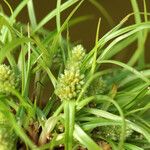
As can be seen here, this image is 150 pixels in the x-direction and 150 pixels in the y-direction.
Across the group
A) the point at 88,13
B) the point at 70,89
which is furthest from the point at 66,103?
the point at 88,13

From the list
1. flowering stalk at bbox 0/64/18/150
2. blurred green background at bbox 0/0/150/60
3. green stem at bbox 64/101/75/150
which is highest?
blurred green background at bbox 0/0/150/60

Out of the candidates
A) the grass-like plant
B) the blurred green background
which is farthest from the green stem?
the blurred green background

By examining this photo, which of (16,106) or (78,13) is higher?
(78,13)

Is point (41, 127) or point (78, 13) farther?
point (78, 13)

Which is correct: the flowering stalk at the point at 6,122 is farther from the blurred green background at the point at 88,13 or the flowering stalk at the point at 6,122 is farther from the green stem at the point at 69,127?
the blurred green background at the point at 88,13

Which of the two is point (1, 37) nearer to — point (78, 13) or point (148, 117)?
point (148, 117)

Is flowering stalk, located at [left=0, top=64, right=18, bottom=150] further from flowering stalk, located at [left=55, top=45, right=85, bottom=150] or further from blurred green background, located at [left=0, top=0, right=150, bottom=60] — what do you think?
blurred green background, located at [left=0, top=0, right=150, bottom=60]

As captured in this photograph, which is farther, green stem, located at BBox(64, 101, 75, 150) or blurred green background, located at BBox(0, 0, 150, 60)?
blurred green background, located at BBox(0, 0, 150, 60)

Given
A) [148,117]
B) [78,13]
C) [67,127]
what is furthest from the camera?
[78,13]

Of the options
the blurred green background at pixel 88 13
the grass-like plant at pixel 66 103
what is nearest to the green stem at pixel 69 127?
the grass-like plant at pixel 66 103

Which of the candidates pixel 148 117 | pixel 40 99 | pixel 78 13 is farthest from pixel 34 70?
pixel 78 13

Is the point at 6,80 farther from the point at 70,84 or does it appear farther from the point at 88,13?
the point at 88,13
